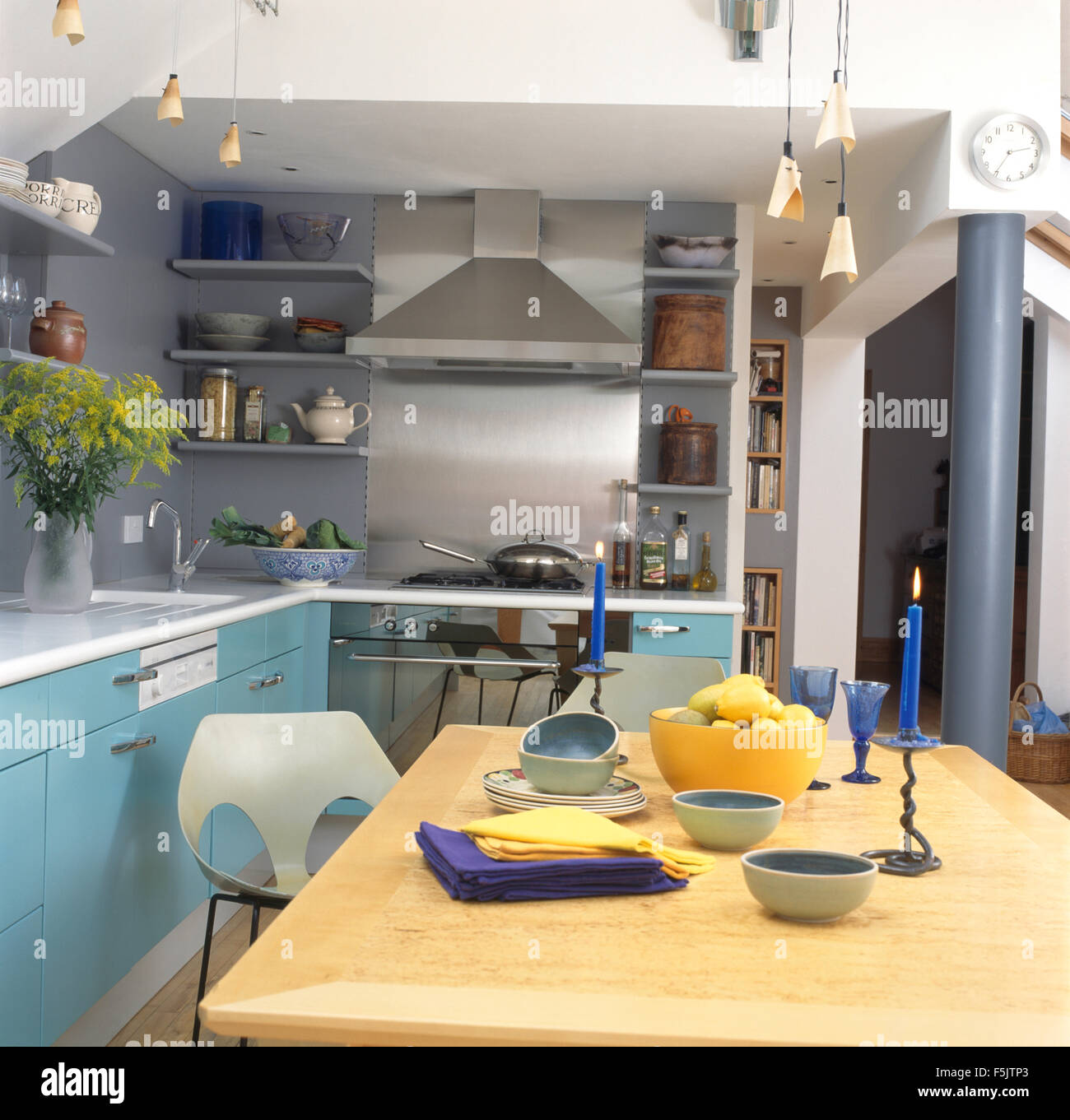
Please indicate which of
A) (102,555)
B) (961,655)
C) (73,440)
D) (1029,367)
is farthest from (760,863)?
(1029,367)

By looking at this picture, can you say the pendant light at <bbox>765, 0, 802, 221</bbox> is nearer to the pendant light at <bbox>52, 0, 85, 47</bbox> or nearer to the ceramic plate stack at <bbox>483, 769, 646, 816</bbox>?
the ceramic plate stack at <bbox>483, 769, 646, 816</bbox>

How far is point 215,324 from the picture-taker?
14.0ft

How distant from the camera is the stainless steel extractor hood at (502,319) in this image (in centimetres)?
405

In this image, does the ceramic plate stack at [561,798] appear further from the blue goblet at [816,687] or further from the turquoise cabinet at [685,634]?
the turquoise cabinet at [685,634]

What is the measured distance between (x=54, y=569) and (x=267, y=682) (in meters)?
0.81

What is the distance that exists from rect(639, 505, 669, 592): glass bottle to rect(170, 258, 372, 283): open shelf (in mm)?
1486

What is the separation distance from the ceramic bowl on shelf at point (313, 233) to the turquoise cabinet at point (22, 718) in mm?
2673

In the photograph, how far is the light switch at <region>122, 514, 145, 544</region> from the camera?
13.0 ft

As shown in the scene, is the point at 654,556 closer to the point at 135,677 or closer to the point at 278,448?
the point at 278,448

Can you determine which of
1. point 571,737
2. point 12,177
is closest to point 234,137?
point 12,177

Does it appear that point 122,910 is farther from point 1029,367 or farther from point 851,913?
point 1029,367

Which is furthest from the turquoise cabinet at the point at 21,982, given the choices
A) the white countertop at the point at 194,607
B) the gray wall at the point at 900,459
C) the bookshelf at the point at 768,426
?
Answer: the gray wall at the point at 900,459

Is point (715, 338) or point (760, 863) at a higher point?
point (715, 338)
